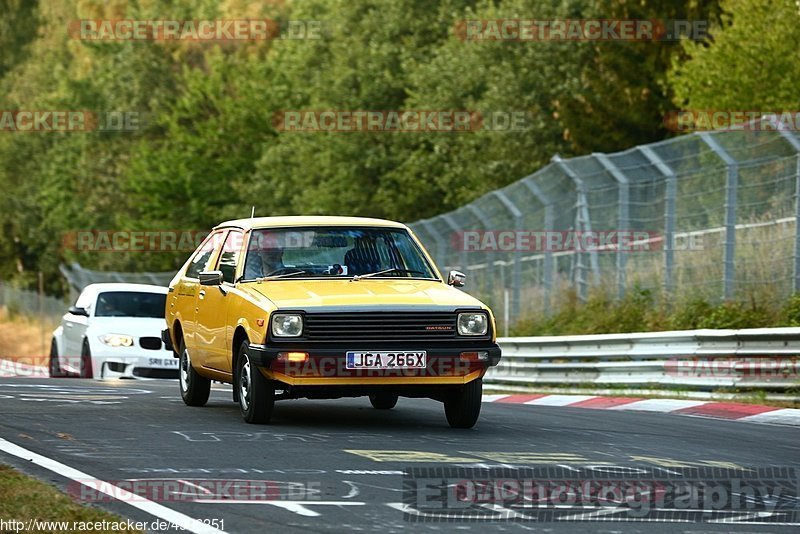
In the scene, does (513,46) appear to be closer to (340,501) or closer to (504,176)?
(504,176)

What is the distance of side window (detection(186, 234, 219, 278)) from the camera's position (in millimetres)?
14106

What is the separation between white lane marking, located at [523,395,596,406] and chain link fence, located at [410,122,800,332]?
8.05ft

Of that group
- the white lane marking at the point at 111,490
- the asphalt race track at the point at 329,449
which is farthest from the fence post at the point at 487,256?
the white lane marking at the point at 111,490

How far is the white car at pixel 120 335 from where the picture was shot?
22.2m

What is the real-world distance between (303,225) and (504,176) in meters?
37.2

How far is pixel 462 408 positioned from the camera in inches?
480

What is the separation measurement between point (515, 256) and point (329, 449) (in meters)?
14.8

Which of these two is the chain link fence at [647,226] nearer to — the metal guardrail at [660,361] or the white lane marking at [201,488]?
the metal guardrail at [660,361]

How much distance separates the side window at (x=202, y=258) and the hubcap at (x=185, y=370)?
0.72 m

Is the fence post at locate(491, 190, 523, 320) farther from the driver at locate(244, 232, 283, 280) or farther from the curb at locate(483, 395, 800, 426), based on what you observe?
the driver at locate(244, 232, 283, 280)

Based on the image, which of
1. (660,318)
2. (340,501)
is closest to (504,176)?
(660,318)

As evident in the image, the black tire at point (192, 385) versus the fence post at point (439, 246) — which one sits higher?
the fence post at point (439, 246)

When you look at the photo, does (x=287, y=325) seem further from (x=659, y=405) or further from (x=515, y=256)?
(x=515, y=256)

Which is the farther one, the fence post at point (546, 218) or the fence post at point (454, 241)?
the fence post at point (454, 241)
